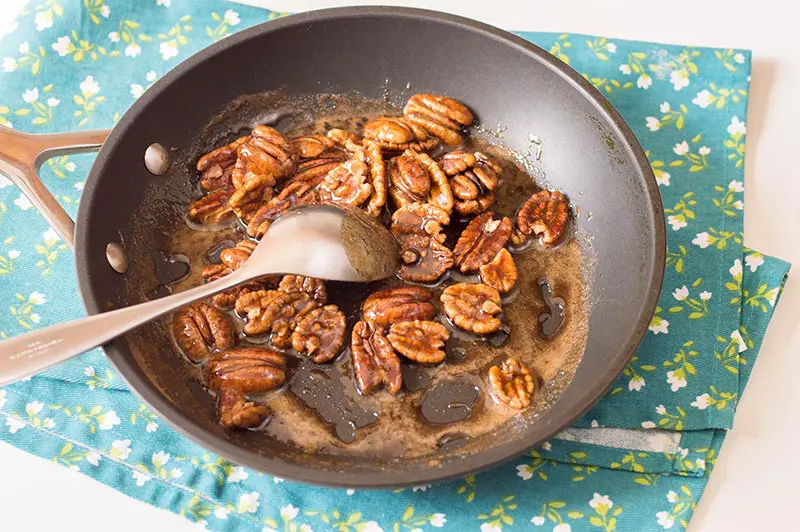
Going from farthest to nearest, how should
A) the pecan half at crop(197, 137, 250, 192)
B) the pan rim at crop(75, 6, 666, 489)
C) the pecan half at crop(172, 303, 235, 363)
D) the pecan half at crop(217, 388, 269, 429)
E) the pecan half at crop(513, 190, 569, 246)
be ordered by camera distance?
1. the pecan half at crop(197, 137, 250, 192)
2. the pecan half at crop(513, 190, 569, 246)
3. the pecan half at crop(172, 303, 235, 363)
4. the pecan half at crop(217, 388, 269, 429)
5. the pan rim at crop(75, 6, 666, 489)

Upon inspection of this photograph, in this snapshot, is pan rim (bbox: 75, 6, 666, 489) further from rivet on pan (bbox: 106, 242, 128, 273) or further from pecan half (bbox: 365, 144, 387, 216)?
pecan half (bbox: 365, 144, 387, 216)

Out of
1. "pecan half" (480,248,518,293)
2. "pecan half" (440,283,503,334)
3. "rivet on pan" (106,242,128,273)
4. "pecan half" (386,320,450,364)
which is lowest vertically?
"rivet on pan" (106,242,128,273)

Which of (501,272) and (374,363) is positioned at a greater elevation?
(501,272)

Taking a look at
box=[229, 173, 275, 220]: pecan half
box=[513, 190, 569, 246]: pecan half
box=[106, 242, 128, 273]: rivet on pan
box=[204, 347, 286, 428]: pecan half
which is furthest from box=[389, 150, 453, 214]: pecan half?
box=[106, 242, 128, 273]: rivet on pan

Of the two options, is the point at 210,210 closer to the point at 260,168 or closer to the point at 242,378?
the point at 260,168

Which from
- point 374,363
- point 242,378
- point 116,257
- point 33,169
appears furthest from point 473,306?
point 33,169

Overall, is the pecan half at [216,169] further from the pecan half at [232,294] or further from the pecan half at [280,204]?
the pecan half at [232,294]

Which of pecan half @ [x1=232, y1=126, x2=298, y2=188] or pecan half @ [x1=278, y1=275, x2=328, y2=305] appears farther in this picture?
pecan half @ [x1=232, y1=126, x2=298, y2=188]
